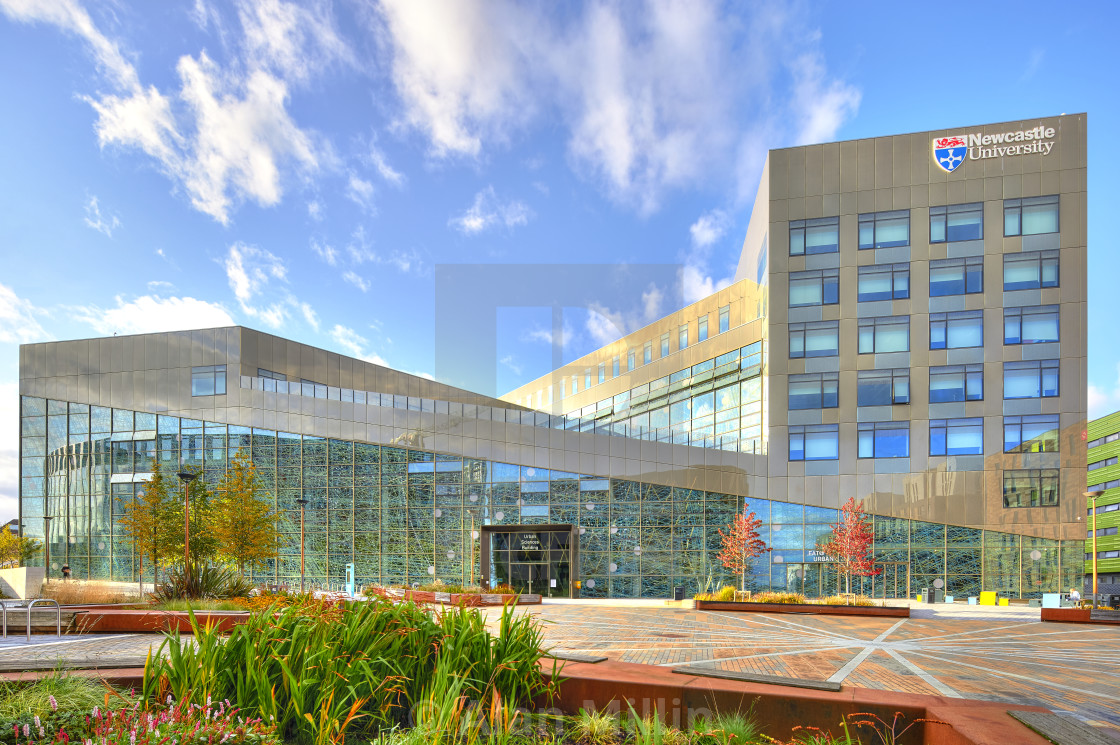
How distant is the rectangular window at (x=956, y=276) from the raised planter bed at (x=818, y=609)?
65.6ft

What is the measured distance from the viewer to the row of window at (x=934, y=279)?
3634 centimetres

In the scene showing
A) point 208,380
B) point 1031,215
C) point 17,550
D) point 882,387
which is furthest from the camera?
point 17,550

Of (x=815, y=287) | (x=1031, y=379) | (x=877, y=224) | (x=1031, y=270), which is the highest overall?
(x=877, y=224)

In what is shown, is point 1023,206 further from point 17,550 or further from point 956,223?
point 17,550

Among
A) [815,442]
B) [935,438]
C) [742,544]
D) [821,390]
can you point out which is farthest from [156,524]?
[935,438]

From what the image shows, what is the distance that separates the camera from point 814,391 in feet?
125

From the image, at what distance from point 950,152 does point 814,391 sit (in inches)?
573

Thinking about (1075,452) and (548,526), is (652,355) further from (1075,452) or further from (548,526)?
(1075,452)

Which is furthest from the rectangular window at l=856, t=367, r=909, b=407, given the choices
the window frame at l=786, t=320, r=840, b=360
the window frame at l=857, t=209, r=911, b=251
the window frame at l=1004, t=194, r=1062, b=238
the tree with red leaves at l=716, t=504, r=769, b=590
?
the window frame at l=1004, t=194, r=1062, b=238

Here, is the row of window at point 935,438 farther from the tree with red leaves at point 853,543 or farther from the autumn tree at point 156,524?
the autumn tree at point 156,524

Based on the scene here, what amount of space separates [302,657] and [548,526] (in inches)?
1304

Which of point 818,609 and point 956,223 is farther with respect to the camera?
point 956,223

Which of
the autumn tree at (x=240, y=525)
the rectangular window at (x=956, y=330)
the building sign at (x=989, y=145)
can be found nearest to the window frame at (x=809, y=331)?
the rectangular window at (x=956, y=330)

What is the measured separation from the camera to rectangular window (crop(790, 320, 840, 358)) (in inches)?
1506
